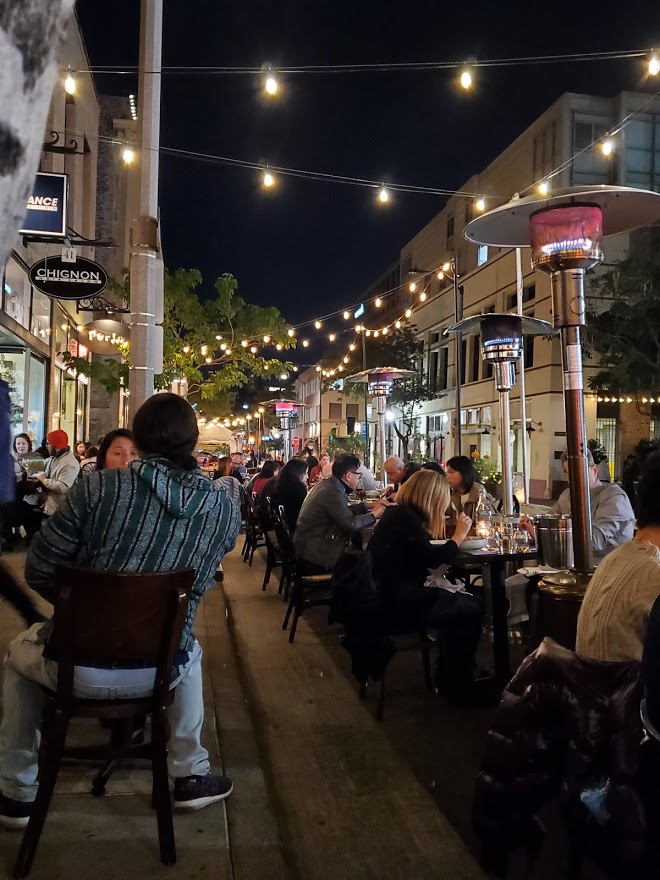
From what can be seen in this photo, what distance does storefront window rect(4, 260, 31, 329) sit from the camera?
41.7 feet

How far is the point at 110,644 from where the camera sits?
9.21ft

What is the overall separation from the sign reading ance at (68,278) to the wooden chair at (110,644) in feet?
32.4

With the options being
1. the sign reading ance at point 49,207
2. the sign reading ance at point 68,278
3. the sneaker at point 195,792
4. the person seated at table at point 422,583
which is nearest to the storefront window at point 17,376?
the sign reading ance at point 68,278

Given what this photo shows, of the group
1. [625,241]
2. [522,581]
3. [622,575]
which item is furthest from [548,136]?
[622,575]

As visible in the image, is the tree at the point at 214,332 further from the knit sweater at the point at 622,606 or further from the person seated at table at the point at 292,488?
the knit sweater at the point at 622,606

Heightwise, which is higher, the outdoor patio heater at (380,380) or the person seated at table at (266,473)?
the outdoor patio heater at (380,380)

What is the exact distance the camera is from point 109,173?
2566 cm

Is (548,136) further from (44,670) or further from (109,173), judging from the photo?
(44,670)

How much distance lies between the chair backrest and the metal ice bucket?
2977 mm

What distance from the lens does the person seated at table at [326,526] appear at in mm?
7090

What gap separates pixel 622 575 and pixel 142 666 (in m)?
1.94

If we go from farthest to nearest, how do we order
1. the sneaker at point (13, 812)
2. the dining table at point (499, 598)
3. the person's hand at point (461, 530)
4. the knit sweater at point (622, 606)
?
the person's hand at point (461, 530)
the dining table at point (499, 598)
the sneaker at point (13, 812)
the knit sweater at point (622, 606)

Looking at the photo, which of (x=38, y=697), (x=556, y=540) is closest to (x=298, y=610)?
(x=556, y=540)

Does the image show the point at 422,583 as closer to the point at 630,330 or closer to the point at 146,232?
the point at 146,232
